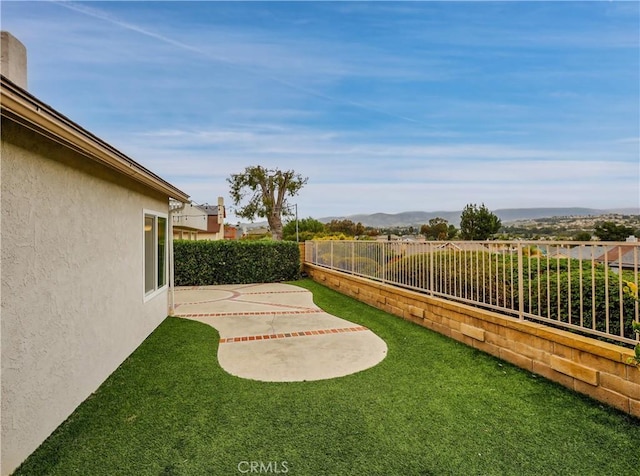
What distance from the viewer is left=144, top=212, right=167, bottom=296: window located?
19.9 feet

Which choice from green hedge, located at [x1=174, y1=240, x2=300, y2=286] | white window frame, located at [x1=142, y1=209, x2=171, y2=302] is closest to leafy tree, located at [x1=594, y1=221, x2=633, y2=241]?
green hedge, located at [x1=174, y1=240, x2=300, y2=286]

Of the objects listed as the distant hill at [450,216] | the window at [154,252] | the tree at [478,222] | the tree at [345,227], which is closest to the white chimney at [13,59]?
the window at [154,252]

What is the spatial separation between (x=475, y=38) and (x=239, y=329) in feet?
36.1

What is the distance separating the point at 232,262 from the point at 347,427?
1129cm

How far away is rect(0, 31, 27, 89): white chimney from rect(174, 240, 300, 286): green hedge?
10123 mm

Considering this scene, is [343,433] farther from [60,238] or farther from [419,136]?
[419,136]

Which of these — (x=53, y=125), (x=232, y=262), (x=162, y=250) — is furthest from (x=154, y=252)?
(x=232, y=262)

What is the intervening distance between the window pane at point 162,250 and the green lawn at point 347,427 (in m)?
2.96

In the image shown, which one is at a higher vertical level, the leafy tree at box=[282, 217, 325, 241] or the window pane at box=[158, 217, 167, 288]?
the leafy tree at box=[282, 217, 325, 241]

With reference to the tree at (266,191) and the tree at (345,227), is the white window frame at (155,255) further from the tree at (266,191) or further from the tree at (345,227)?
the tree at (345,227)

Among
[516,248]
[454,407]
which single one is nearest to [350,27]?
[516,248]

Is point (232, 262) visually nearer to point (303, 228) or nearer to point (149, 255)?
point (149, 255)

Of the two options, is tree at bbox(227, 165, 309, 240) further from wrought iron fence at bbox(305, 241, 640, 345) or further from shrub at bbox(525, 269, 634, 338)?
shrub at bbox(525, 269, 634, 338)

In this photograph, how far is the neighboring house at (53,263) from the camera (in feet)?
7.63
